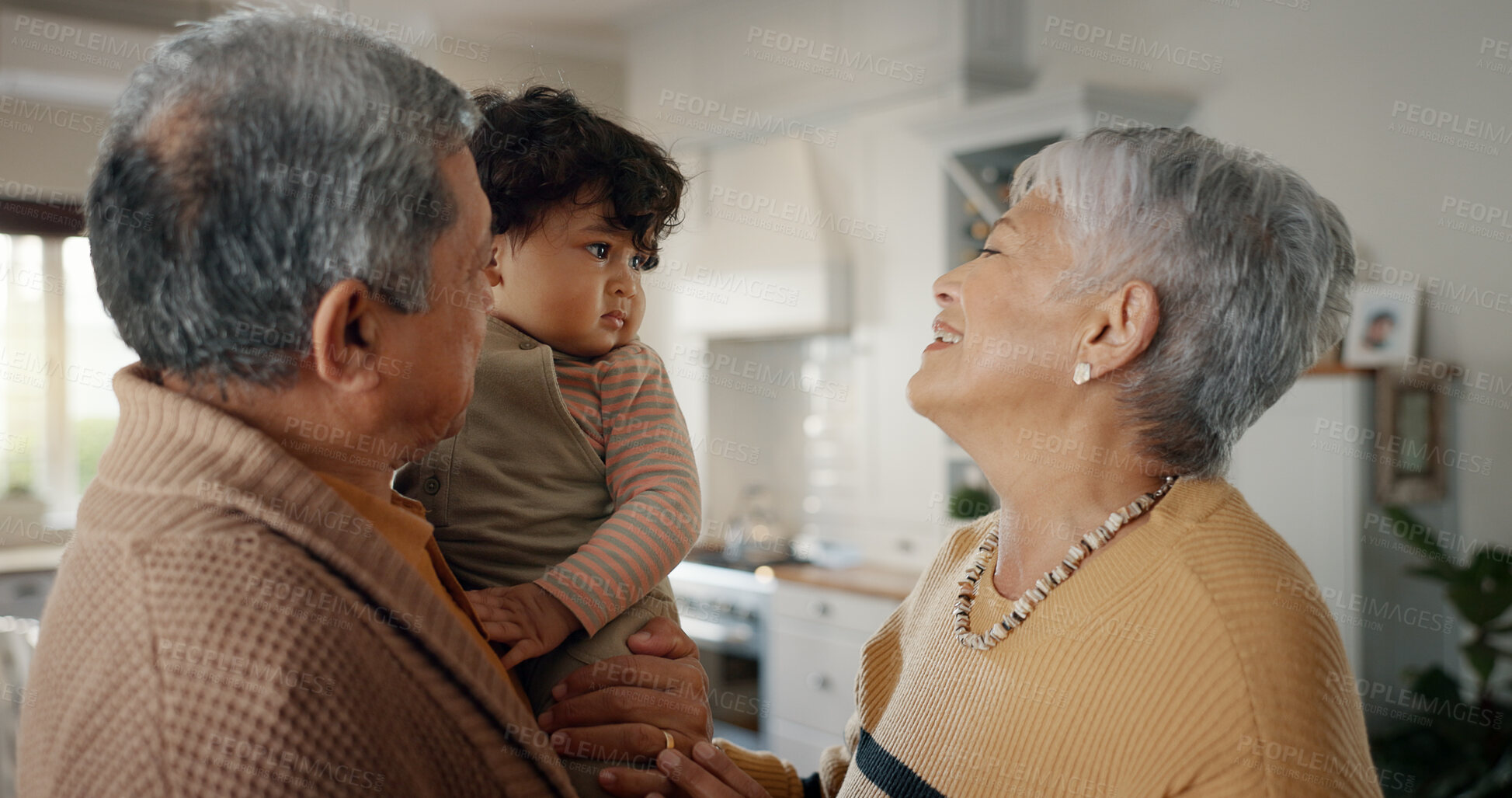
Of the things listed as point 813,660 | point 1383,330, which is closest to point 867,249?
point 813,660

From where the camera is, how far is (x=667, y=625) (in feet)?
3.71

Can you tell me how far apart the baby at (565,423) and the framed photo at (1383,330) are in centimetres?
243

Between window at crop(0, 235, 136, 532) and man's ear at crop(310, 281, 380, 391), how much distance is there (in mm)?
4482

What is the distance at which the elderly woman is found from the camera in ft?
2.90

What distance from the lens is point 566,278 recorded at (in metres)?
1.12

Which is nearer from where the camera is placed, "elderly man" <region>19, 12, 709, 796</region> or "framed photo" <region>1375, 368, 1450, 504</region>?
"elderly man" <region>19, 12, 709, 796</region>

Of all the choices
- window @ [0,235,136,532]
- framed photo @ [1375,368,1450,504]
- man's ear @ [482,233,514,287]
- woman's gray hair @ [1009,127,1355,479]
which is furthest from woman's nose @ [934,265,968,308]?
window @ [0,235,136,532]

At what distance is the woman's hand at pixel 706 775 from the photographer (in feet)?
3.38

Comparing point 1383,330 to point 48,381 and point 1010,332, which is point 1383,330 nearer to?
point 1010,332

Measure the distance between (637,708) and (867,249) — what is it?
3.27 meters

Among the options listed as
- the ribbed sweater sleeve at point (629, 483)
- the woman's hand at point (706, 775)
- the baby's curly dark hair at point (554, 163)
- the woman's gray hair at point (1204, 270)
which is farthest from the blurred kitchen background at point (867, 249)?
the woman's hand at point (706, 775)

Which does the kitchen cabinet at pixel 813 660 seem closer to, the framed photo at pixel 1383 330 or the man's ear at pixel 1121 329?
the framed photo at pixel 1383 330

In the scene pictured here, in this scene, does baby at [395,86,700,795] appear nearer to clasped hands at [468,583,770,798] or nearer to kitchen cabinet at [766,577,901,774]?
clasped hands at [468,583,770,798]

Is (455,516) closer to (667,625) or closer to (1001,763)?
(667,625)
